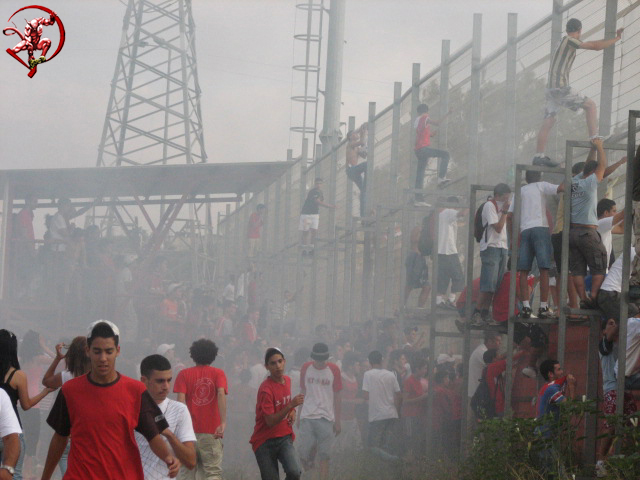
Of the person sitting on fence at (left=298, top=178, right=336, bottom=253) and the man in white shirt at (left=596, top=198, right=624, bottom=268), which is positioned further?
the person sitting on fence at (left=298, top=178, right=336, bottom=253)

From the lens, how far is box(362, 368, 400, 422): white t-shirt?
50.0 feet

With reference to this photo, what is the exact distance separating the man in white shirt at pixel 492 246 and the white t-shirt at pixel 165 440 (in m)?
6.69

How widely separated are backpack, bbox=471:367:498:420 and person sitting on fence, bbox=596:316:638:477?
3.27 meters

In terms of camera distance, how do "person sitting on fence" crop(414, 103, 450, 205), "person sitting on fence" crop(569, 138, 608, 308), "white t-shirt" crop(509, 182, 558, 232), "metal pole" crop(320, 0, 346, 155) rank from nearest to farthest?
"person sitting on fence" crop(569, 138, 608, 308)
"white t-shirt" crop(509, 182, 558, 232)
"person sitting on fence" crop(414, 103, 450, 205)
"metal pole" crop(320, 0, 346, 155)

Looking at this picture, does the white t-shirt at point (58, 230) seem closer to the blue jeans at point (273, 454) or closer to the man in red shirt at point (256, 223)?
the man in red shirt at point (256, 223)

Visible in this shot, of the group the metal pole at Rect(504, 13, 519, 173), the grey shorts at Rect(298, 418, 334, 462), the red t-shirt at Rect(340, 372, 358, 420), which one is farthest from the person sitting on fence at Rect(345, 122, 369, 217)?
the grey shorts at Rect(298, 418, 334, 462)

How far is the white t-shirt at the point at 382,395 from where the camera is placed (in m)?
15.2

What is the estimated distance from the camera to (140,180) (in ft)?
94.2

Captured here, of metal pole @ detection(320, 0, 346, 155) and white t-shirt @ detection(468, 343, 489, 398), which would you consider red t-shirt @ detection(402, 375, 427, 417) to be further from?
metal pole @ detection(320, 0, 346, 155)

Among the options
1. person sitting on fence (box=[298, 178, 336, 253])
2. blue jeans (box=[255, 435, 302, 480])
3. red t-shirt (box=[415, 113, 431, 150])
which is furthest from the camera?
person sitting on fence (box=[298, 178, 336, 253])

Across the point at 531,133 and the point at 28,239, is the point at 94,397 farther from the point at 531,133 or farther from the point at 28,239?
the point at 28,239

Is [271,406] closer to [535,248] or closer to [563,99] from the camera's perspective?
[535,248]

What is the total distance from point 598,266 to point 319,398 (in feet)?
14.9

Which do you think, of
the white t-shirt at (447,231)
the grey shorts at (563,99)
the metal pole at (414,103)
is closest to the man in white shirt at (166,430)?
the grey shorts at (563,99)
